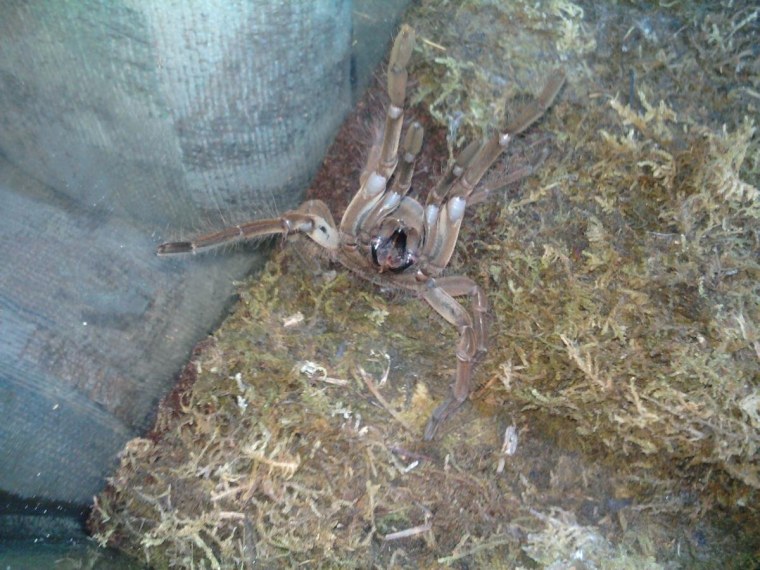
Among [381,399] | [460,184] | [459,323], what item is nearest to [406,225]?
[460,184]

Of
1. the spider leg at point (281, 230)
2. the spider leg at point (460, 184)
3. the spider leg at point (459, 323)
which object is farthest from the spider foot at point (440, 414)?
the spider leg at point (281, 230)

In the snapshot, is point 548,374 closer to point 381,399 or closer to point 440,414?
point 440,414

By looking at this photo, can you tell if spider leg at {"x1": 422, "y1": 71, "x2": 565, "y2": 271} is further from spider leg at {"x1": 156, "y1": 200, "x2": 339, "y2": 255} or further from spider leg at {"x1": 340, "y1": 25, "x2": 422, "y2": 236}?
spider leg at {"x1": 156, "y1": 200, "x2": 339, "y2": 255}

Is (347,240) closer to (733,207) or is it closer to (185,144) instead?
(185,144)

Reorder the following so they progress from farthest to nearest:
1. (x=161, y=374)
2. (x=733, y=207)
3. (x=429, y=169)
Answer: (x=429, y=169)
(x=161, y=374)
(x=733, y=207)

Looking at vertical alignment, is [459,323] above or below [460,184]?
below

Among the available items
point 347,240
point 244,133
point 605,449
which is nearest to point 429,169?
point 347,240

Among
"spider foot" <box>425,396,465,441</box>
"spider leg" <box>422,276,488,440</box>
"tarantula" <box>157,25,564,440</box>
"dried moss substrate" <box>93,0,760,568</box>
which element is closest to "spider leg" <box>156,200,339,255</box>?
"tarantula" <box>157,25,564,440</box>
